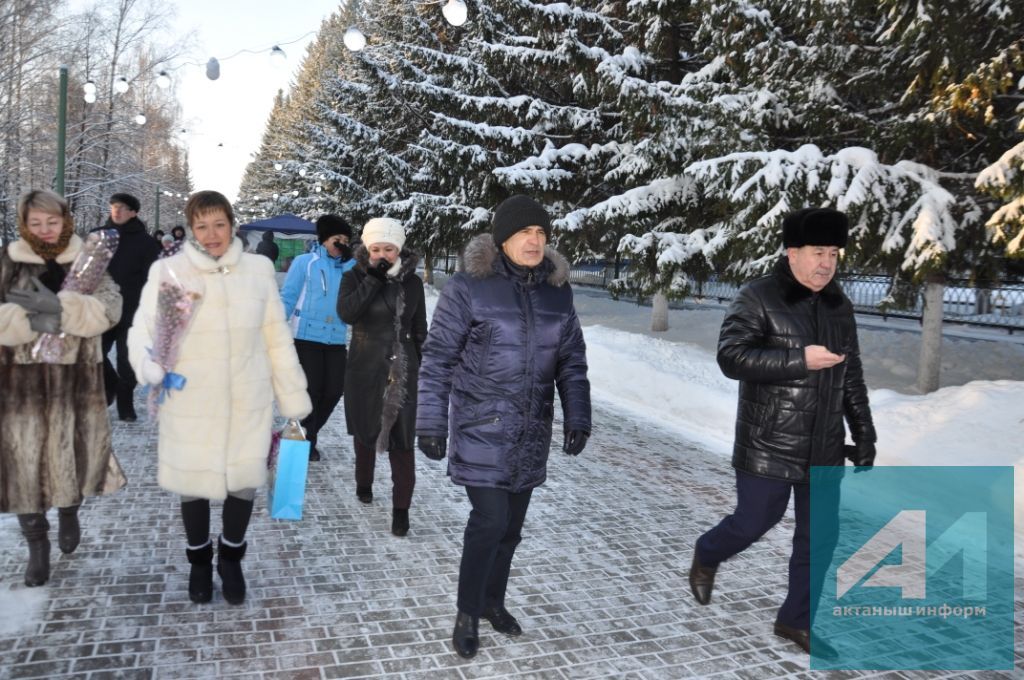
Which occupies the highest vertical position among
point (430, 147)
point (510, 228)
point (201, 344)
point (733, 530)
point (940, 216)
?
point (430, 147)

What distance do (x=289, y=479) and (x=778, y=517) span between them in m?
2.41

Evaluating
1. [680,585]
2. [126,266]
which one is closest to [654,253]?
[126,266]

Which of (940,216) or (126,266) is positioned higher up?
(940,216)

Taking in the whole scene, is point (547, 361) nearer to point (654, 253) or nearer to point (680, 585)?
point (680, 585)

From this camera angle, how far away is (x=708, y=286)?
2480 cm

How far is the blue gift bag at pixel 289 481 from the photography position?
4012mm

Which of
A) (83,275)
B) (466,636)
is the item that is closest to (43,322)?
(83,275)

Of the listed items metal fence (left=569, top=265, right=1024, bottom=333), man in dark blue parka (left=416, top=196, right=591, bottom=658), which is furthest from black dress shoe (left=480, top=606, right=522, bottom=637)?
metal fence (left=569, top=265, right=1024, bottom=333)

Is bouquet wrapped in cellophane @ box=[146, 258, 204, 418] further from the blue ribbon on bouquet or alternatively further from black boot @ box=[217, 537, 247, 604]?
black boot @ box=[217, 537, 247, 604]

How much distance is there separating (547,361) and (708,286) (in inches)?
873

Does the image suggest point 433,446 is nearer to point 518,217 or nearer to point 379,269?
point 518,217

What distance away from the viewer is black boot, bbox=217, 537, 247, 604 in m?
3.92

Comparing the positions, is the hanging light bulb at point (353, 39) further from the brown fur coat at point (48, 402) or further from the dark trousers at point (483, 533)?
the dark trousers at point (483, 533)

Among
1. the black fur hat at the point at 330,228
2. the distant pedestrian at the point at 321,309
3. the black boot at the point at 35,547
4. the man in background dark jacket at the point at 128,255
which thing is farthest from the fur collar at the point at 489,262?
the man in background dark jacket at the point at 128,255
